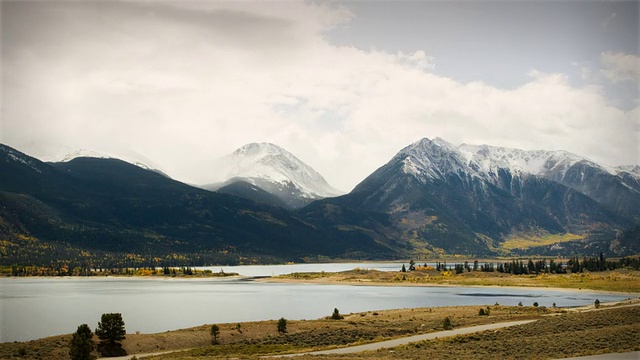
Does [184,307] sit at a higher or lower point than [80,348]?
lower

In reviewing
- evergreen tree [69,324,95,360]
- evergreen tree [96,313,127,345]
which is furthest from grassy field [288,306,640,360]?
evergreen tree [96,313,127,345]

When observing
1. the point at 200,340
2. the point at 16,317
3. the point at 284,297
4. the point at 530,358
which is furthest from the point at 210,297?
the point at 530,358

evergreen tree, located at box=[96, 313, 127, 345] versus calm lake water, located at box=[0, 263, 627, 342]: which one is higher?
evergreen tree, located at box=[96, 313, 127, 345]

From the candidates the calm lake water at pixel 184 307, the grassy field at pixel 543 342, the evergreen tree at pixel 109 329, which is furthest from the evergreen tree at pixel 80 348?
the grassy field at pixel 543 342

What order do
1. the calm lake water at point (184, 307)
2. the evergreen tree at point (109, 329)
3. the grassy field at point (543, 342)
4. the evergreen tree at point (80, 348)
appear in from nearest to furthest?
the grassy field at point (543, 342) → the evergreen tree at point (80, 348) → the evergreen tree at point (109, 329) → the calm lake water at point (184, 307)

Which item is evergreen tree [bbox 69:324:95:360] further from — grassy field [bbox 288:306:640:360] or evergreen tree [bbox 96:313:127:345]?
grassy field [bbox 288:306:640:360]

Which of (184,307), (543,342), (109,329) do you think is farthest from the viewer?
(184,307)

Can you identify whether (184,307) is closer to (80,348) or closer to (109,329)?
(109,329)

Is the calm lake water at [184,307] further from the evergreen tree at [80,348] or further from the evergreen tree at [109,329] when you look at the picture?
the evergreen tree at [80,348]

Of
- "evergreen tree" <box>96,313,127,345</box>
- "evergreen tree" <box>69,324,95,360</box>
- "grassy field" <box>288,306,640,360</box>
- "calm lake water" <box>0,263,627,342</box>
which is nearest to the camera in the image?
"grassy field" <box>288,306,640,360</box>

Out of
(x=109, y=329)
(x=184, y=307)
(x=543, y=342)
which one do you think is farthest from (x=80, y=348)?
(x=184, y=307)

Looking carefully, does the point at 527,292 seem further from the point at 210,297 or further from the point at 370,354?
the point at 370,354

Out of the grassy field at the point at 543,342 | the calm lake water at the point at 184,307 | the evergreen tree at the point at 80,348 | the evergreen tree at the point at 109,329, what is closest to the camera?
the grassy field at the point at 543,342

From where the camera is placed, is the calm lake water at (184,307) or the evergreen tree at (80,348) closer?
the evergreen tree at (80,348)
